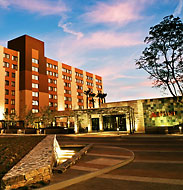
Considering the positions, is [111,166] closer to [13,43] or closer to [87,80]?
[13,43]

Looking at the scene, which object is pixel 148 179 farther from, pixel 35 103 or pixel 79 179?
pixel 35 103

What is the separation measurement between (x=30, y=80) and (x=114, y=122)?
32.2 metres

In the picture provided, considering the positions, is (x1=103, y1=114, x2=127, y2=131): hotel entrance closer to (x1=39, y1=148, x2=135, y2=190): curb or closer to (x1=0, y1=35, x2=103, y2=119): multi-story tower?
(x1=0, y1=35, x2=103, y2=119): multi-story tower

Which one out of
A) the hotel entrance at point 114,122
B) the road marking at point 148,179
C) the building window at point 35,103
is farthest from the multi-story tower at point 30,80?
the road marking at point 148,179

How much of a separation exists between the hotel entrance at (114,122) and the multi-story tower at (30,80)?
25.8m

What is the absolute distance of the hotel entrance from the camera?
41.8 metres

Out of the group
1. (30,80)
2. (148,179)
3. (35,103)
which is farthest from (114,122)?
(148,179)

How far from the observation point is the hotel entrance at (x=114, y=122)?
137 feet

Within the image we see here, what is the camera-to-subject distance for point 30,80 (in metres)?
59.2

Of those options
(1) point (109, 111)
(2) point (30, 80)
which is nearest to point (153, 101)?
(1) point (109, 111)

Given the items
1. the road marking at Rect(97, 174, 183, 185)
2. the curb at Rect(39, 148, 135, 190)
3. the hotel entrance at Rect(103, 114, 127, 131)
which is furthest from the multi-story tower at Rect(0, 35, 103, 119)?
the road marking at Rect(97, 174, 183, 185)

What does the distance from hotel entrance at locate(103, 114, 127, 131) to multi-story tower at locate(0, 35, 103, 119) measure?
84.8 feet

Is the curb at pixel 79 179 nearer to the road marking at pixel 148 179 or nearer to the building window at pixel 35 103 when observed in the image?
the road marking at pixel 148 179

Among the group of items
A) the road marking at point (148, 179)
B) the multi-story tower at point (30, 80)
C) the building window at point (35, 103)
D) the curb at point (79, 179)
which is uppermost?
the multi-story tower at point (30, 80)
